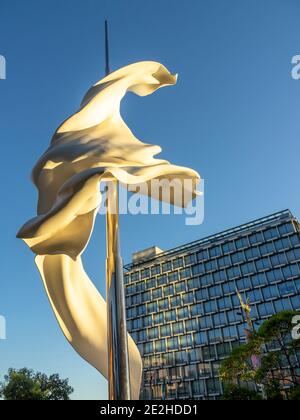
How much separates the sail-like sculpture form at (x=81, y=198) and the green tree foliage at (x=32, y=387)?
97.9 ft

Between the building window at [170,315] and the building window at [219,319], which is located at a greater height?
the building window at [170,315]

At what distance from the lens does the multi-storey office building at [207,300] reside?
43.4 m

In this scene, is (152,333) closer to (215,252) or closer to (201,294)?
(201,294)

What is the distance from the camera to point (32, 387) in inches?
1276

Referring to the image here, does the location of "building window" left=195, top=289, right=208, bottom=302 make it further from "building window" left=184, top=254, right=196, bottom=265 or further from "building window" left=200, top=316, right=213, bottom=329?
"building window" left=184, top=254, right=196, bottom=265

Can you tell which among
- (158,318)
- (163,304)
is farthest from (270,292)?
(158,318)

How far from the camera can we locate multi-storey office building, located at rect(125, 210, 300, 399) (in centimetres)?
4341

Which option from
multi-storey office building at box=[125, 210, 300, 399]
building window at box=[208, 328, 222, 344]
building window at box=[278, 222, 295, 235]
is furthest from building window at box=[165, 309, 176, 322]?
building window at box=[278, 222, 295, 235]

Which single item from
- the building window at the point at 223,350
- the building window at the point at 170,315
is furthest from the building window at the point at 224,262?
the building window at the point at 223,350

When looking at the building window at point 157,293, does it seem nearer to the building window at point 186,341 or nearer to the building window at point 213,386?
the building window at point 186,341

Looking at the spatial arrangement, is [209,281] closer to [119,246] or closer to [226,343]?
[226,343]

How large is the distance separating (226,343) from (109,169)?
143 feet
